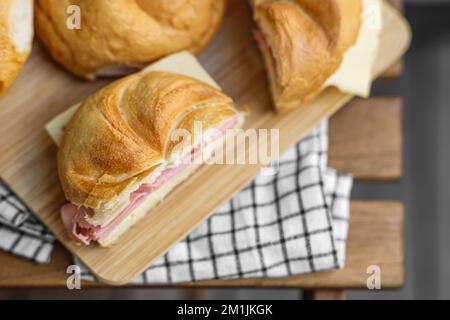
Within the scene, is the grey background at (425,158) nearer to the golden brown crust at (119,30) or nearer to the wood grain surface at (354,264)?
the wood grain surface at (354,264)

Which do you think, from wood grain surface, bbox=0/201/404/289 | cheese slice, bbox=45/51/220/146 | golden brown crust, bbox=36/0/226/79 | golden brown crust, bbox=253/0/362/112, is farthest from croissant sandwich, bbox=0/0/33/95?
golden brown crust, bbox=253/0/362/112

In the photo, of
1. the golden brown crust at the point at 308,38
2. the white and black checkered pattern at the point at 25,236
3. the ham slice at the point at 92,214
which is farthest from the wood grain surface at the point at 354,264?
the golden brown crust at the point at 308,38

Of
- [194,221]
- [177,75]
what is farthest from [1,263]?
[177,75]

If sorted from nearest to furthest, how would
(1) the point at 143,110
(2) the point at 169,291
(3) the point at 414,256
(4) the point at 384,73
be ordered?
(1) the point at 143,110 → (4) the point at 384,73 → (2) the point at 169,291 → (3) the point at 414,256

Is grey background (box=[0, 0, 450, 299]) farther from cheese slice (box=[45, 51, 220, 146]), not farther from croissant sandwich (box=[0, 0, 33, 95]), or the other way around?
croissant sandwich (box=[0, 0, 33, 95])

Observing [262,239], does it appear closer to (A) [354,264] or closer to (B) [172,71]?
(A) [354,264]

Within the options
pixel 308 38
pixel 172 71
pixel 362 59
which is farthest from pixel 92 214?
pixel 362 59

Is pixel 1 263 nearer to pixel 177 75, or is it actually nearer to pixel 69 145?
pixel 69 145
